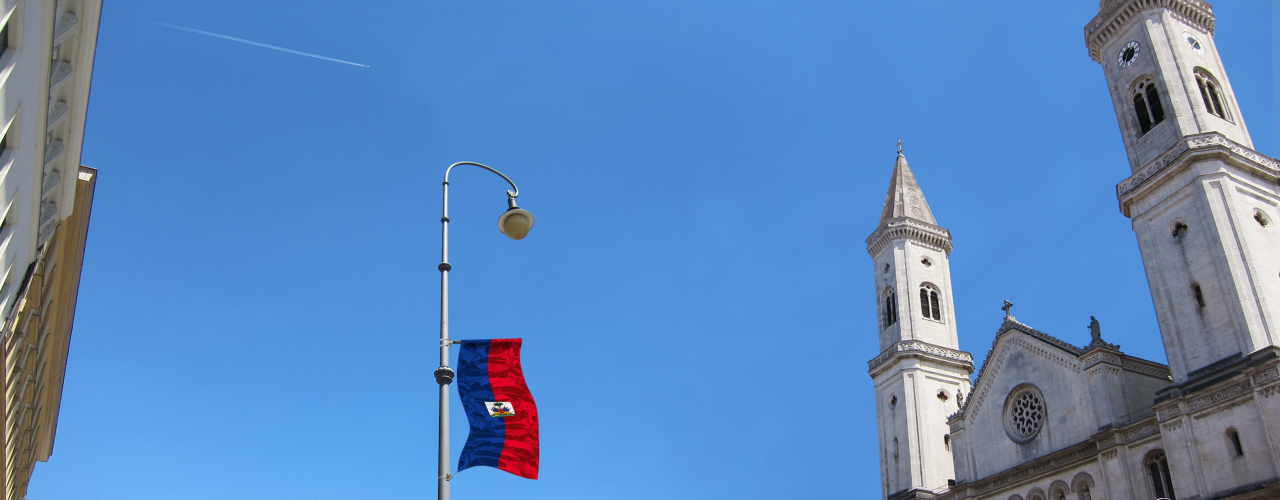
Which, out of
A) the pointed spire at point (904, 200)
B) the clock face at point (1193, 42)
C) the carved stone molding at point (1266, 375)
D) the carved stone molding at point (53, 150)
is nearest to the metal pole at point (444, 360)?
the carved stone molding at point (53, 150)

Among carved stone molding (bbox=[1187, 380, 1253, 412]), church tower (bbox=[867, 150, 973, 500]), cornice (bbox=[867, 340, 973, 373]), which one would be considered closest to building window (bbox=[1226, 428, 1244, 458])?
carved stone molding (bbox=[1187, 380, 1253, 412])

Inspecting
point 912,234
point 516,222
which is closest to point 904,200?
point 912,234

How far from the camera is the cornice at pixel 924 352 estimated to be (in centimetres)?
5062

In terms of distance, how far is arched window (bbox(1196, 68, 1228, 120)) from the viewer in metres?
38.7

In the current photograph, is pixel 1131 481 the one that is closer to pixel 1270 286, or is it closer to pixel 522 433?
pixel 1270 286

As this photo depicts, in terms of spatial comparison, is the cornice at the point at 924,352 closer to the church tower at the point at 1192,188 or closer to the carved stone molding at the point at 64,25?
the church tower at the point at 1192,188

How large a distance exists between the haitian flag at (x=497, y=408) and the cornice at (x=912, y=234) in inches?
1705

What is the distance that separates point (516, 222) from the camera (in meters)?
15.4

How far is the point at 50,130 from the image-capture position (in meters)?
18.9

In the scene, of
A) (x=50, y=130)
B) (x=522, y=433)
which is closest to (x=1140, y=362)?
(x=522, y=433)

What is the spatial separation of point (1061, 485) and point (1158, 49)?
19745 mm

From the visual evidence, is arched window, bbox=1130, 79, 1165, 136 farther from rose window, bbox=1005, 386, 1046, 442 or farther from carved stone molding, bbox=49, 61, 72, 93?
carved stone molding, bbox=49, 61, 72, 93

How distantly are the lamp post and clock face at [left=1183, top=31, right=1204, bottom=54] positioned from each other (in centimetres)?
3683

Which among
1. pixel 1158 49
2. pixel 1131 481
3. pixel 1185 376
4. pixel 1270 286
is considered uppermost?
pixel 1158 49
